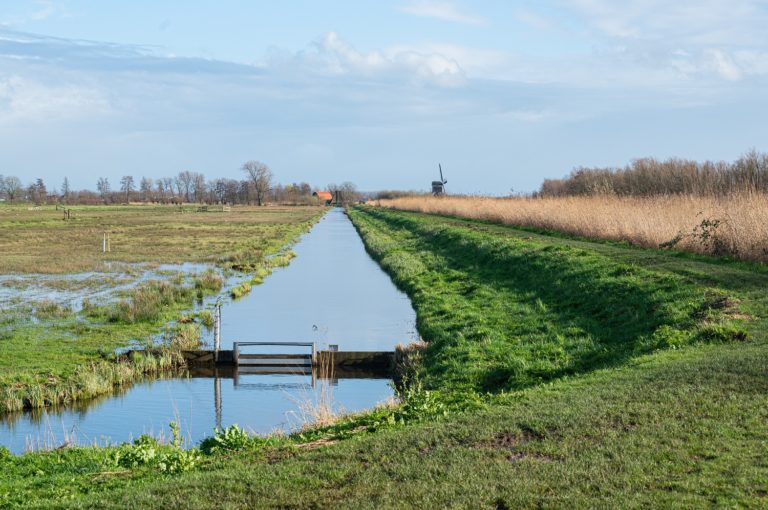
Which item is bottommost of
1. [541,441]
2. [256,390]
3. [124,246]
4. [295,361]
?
[256,390]

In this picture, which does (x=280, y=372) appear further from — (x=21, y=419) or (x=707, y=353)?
(x=707, y=353)

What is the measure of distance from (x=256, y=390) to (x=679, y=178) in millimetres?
28972

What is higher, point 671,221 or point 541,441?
point 671,221

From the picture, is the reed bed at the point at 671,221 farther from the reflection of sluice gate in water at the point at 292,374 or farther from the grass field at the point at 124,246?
the grass field at the point at 124,246

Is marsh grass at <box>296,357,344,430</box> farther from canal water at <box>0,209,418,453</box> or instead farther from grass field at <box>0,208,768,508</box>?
grass field at <box>0,208,768,508</box>

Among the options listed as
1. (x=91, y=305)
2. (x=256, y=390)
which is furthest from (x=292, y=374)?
(x=91, y=305)

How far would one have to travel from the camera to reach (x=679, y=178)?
133 ft

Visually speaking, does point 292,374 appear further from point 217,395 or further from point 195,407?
point 195,407

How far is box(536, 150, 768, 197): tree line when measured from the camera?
110 feet

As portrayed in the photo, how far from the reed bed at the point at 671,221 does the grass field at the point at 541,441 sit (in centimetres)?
564

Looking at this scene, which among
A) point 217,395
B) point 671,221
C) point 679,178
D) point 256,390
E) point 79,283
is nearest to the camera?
point 217,395

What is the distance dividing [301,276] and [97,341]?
736 inches

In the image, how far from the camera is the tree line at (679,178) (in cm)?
3366

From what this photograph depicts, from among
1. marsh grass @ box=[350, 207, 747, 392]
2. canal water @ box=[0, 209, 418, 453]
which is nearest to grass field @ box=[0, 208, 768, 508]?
marsh grass @ box=[350, 207, 747, 392]
